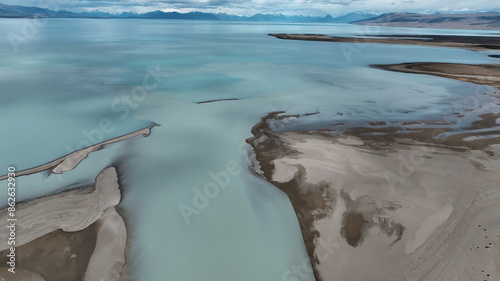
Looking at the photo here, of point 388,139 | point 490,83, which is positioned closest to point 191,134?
point 388,139

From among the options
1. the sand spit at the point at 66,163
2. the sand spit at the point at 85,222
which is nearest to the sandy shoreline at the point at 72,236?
the sand spit at the point at 85,222

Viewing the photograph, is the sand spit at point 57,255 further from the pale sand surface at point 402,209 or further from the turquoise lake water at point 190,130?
the pale sand surface at point 402,209

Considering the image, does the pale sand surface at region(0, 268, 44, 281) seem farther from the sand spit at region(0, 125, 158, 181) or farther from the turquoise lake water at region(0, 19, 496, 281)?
the sand spit at region(0, 125, 158, 181)

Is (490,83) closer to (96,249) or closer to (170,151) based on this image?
(170,151)

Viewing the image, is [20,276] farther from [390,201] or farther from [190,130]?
[390,201]

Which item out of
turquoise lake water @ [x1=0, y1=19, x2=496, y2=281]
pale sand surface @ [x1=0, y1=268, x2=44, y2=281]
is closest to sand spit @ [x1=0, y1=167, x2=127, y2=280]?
pale sand surface @ [x1=0, y1=268, x2=44, y2=281]

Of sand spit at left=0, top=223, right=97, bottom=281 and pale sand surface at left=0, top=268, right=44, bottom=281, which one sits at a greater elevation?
sand spit at left=0, top=223, right=97, bottom=281

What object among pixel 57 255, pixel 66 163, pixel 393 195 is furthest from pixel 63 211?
pixel 393 195
